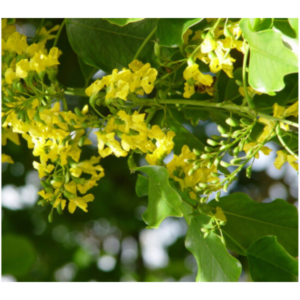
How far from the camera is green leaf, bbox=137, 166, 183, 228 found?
693mm

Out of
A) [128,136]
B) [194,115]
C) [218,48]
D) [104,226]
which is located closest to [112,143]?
[128,136]

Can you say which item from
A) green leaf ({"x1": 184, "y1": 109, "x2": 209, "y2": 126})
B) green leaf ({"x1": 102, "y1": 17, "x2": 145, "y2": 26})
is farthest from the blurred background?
green leaf ({"x1": 102, "y1": 17, "x2": 145, "y2": 26})

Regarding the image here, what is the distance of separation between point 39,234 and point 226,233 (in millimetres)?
939

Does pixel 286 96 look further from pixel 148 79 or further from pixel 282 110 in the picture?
pixel 148 79

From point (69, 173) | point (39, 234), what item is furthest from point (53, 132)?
point (39, 234)

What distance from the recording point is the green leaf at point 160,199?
69cm

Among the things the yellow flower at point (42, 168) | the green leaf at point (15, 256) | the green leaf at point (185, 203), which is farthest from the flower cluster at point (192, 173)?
the green leaf at point (15, 256)

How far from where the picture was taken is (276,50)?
50 cm

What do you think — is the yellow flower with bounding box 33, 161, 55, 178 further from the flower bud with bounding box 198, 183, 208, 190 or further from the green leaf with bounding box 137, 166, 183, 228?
the flower bud with bounding box 198, 183, 208, 190

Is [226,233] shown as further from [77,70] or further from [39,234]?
[39,234]

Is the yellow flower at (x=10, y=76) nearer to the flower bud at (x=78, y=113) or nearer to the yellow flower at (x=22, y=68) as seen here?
the yellow flower at (x=22, y=68)

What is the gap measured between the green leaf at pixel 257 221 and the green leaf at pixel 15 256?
513mm

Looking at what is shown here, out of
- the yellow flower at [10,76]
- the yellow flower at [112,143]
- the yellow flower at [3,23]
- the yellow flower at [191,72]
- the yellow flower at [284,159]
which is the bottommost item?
the yellow flower at [284,159]

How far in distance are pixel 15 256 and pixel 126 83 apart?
317mm
